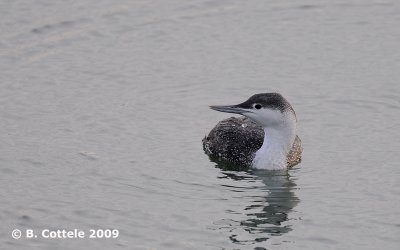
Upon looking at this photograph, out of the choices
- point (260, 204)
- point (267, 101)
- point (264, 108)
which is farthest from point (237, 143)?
point (260, 204)

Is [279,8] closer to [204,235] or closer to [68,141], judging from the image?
[68,141]

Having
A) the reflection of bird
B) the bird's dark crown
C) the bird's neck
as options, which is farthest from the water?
the bird's dark crown

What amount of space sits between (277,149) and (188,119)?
1.90m

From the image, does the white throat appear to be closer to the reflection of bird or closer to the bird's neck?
the bird's neck

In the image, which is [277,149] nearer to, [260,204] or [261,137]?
[261,137]

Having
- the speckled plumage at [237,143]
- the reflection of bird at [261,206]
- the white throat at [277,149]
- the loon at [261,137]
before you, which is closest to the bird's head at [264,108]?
the loon at [261,137]

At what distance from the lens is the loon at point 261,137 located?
15742 mm

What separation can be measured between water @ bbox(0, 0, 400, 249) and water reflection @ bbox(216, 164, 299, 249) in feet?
0.10

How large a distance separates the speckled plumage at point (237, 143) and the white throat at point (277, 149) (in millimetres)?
A: 95

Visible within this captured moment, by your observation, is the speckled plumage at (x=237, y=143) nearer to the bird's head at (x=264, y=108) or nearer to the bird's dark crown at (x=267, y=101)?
the bird's head at (x=264, y=108)

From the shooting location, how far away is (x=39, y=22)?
804 inches

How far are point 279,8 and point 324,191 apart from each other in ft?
24.0

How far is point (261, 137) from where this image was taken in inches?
651

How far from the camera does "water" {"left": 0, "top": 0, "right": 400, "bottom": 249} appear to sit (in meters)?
13.8
